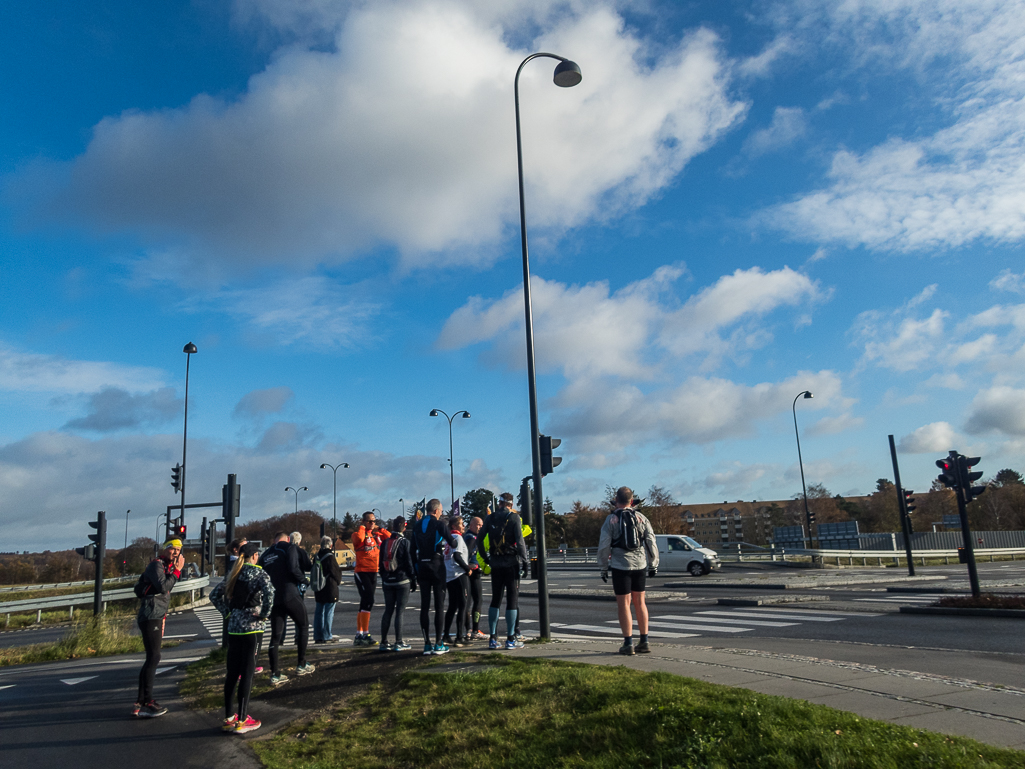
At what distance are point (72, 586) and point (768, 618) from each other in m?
48.2

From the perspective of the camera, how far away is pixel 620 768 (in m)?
4.34

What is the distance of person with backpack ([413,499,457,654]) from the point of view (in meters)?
9.10

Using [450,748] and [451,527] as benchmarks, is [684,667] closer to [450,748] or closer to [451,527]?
[450,748]

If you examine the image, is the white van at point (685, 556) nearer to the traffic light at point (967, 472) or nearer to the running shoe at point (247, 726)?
the traffic light at point (967, 472)

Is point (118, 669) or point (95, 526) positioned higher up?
point (95, 526)

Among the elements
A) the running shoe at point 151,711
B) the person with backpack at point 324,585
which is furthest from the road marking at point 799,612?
the running shoe at point 151,711

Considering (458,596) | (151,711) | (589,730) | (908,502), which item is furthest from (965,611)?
(908,502)

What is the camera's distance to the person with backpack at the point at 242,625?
22.1ft

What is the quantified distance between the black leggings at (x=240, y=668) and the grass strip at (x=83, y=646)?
892cm

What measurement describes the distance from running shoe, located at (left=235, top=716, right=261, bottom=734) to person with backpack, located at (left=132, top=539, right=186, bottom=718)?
1538mm

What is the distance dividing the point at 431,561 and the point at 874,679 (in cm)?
512

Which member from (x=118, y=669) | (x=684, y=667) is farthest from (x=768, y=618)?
(x=118, y=669)

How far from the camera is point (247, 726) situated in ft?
21.9

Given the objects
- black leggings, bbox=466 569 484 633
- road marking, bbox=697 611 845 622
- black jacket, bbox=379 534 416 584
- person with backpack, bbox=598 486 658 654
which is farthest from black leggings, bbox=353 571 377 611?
road marking, bbox=697 611 845 622
